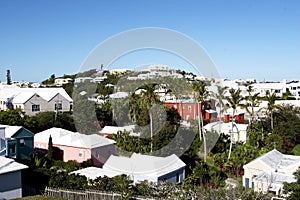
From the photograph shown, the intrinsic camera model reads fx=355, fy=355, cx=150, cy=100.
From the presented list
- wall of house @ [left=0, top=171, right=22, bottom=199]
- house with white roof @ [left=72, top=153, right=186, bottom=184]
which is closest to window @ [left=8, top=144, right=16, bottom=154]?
house with white roof @ [left=72, top=153, right=186, bottom=184]

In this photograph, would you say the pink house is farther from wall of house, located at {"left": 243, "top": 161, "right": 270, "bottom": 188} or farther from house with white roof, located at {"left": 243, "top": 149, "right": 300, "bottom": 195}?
house with white roof, located at {"left": 243, "top": 149, "right": 300, "bottom": 195}

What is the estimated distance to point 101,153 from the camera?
21.2 m

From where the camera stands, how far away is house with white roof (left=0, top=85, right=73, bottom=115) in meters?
36.3

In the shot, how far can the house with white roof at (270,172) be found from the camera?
15.3 meters

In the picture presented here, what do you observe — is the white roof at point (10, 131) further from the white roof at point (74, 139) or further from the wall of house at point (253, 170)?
the wall of house at point (253, 170)

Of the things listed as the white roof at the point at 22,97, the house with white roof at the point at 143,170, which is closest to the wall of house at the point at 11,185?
the house with white roof at the point at 143,170

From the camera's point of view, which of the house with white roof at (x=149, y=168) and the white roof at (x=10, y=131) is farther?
the white roof at (x=10, y=131)

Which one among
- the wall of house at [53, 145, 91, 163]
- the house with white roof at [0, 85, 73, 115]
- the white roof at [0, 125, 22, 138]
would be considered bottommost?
the wall of house at [53, 145, 91, 163]

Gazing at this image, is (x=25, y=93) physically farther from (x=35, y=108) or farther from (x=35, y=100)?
(x=35, y=108)

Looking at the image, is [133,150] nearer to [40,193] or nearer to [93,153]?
[93,153]

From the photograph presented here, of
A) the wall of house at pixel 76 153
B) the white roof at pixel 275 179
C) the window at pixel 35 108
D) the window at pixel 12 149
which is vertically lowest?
the white roof at pixel 275 179

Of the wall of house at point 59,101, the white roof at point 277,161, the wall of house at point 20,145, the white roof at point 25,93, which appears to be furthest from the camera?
the wall of house at point 59,101

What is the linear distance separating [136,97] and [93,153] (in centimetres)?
616

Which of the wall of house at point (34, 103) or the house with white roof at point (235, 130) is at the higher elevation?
the wall of house at point (34, 103)
